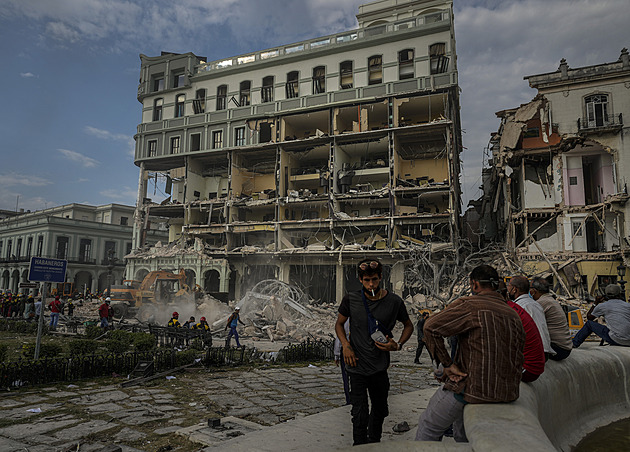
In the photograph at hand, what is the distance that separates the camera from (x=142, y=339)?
422 inches

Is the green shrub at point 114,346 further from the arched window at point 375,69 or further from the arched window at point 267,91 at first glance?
the arched window at point 267,91

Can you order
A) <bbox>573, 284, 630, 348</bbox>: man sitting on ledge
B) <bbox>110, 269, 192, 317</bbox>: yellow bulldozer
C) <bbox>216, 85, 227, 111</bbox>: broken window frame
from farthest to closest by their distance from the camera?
<bbox>216, 85, 227, 111</bbox>: broken window frame < <bbox>110, 269, 192, 317</bbox>: yellow bulldozer < <bbox>573, 284, 630, 348</bbox>: man sitting on ledge

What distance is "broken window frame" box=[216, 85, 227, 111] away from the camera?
35359 millimetres

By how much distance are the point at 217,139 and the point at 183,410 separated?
30.9 meters

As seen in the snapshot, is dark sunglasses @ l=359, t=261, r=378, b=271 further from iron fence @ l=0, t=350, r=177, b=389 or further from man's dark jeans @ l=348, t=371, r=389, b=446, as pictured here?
iron fence @ l=0, t=350, r=177, b=389

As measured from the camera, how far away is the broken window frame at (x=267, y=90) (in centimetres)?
3356

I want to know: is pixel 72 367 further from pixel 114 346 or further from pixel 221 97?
pixel 221 97

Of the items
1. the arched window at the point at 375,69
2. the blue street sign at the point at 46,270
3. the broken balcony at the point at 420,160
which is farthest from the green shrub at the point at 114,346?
the arched window at the point at 375,69

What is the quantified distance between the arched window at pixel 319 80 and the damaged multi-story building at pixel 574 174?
13.7 m

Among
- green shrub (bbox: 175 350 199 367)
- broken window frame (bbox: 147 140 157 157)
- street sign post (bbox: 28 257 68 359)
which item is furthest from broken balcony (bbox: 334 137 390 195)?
street sign post (bbox: 28 257 68 359)

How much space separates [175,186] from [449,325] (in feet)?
120

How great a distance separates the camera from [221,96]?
1393 inches

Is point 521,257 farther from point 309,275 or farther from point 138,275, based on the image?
point 138,275

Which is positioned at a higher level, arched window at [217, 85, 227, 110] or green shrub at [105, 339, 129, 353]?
arched window at [217, 85, 227, 110]
